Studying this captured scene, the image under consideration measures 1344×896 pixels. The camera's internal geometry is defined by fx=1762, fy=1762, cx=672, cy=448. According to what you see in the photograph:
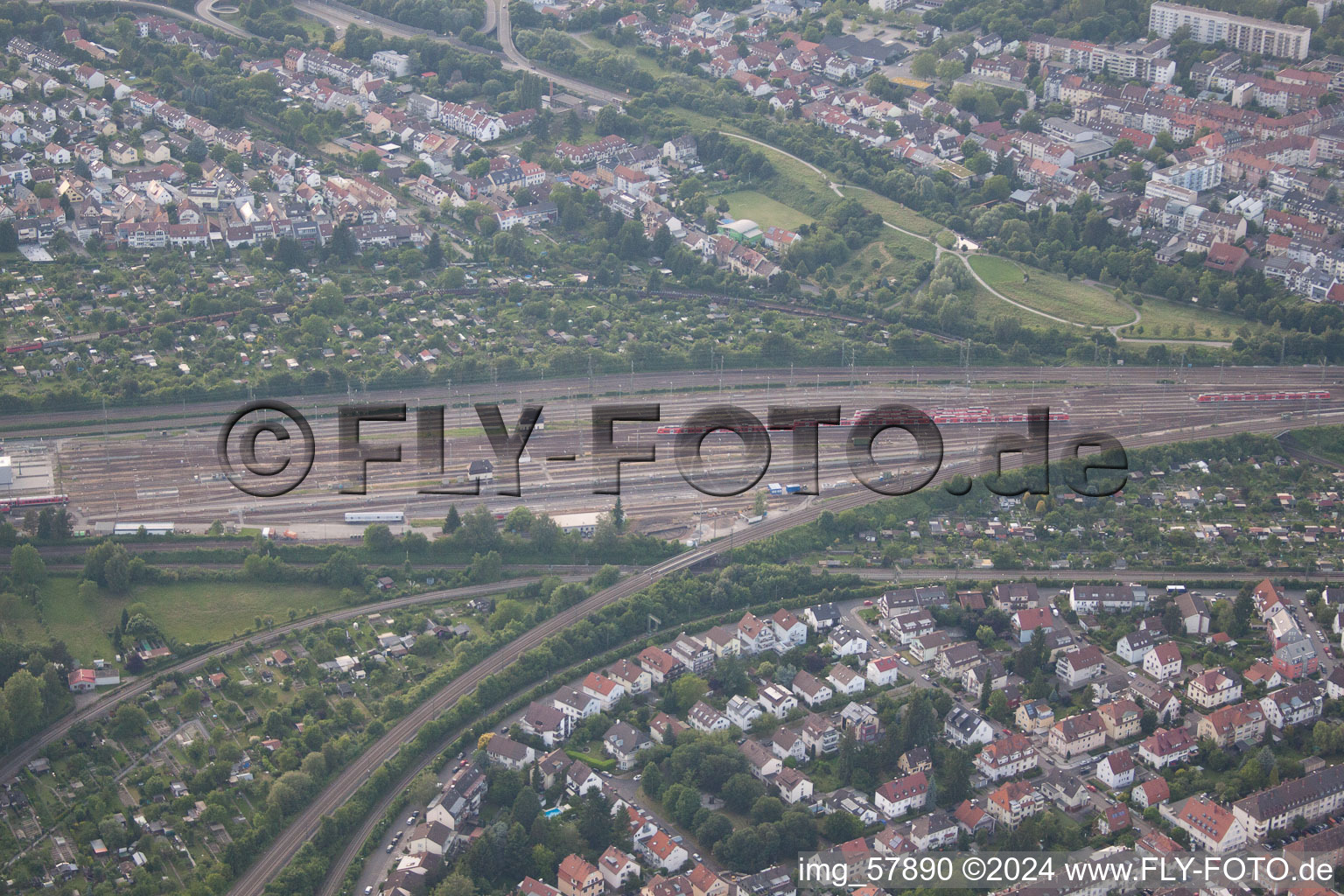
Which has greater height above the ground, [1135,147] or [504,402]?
[1135,147]

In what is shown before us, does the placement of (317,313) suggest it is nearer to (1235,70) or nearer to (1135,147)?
(1135,147)

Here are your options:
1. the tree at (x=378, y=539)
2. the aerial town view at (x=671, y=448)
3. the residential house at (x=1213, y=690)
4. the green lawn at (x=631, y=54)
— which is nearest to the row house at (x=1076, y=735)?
the aerial town view at (x=671, y=448)

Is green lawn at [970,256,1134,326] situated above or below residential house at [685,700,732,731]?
above

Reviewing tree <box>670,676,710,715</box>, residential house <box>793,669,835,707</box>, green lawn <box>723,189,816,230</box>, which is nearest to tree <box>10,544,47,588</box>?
tree <box>670,676,710,715</box>

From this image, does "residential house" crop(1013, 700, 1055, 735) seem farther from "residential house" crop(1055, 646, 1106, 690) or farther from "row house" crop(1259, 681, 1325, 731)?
"row house" crop(1259, 681, 1325, 731)

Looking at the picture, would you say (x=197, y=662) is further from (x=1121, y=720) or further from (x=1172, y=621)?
(x=1172, y=621)

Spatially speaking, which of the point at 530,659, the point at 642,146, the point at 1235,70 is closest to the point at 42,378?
the point at 530,659

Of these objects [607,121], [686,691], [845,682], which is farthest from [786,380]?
[607,121]
